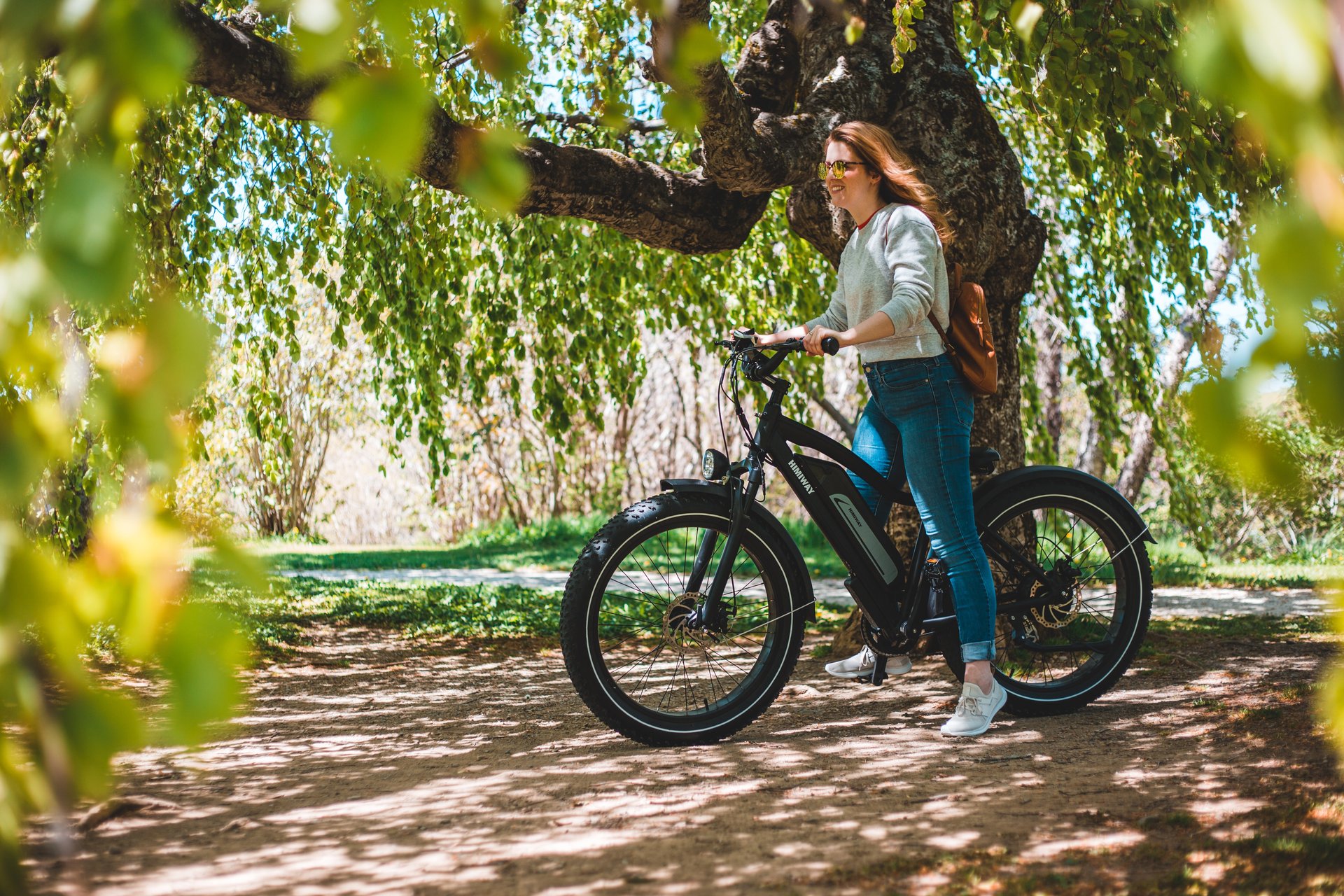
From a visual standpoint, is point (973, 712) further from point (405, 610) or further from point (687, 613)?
point (405, 610)

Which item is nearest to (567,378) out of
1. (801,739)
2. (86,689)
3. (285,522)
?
(801,739)

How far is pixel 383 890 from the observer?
1975mm

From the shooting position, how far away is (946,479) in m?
3.17

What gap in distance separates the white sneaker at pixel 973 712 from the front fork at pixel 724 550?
0.74 m

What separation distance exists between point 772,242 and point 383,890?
17.5ft

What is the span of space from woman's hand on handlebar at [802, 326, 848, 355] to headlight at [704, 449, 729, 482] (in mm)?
389

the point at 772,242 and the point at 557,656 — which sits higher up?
the point at 772,242

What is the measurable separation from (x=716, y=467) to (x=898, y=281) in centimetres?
72

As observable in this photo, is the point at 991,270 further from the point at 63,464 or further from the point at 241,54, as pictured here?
the point at 63,464

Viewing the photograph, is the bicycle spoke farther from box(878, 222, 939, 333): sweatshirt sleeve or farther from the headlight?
box(878, 222, 939, 333): sweatshirt sleeve

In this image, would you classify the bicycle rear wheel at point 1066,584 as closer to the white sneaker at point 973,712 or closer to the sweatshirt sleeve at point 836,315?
the white sneaker at point 973,712

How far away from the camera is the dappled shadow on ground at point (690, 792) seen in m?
2.07

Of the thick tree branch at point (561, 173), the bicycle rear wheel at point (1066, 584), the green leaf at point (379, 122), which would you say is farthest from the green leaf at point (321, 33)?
the bicycle rear wheel at point (1066, 584)

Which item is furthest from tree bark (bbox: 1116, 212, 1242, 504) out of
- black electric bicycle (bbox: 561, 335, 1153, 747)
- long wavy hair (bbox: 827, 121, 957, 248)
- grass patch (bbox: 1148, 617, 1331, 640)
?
long wavy hair (bbox: 827, 121, 957, 248)
